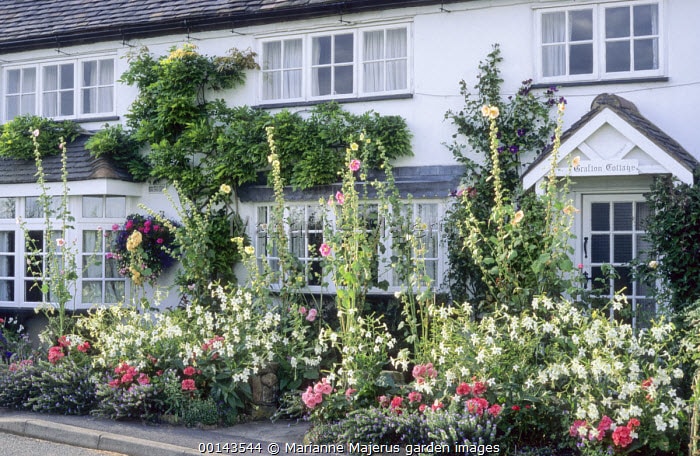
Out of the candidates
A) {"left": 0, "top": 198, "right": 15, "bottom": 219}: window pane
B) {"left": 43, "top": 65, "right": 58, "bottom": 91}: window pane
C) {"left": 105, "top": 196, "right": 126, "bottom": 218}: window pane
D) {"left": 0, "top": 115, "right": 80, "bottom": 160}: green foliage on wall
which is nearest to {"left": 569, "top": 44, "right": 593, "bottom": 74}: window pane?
{"left": 105, "top": 196, "right": 126, "bottom": 218}: window pane

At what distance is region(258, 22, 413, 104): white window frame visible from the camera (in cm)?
1205

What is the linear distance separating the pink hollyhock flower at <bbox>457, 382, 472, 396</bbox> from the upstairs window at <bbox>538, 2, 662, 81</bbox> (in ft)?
17.7

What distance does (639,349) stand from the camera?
688 centimetres

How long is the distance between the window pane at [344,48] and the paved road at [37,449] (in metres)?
6.68

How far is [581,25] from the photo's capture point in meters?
11.2

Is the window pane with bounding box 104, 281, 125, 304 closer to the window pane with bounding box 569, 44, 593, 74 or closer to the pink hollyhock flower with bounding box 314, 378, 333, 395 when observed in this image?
the pink hollyhock flower with bounding box 314, 378, 333, 395

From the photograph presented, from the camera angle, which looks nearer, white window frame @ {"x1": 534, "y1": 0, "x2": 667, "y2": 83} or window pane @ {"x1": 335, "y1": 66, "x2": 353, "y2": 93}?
white window frame @ {"x1": 534, "y1": 0, "x2": 667, "y2": 83}

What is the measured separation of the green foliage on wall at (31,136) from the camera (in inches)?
540

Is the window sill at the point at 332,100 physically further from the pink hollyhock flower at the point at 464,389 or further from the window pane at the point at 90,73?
the pink hollyhock flower at the point at 464,389

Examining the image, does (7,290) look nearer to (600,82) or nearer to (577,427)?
(600,82)

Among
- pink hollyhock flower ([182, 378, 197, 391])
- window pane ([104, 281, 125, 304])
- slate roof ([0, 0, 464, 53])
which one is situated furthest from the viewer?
window pane ([104, 281, 125, 304])

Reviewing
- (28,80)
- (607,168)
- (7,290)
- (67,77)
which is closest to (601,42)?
(607,168)

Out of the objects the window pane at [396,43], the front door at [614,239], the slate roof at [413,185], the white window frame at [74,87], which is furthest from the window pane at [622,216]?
the white window frame at [74,87]

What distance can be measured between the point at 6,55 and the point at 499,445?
1135 centimetres
